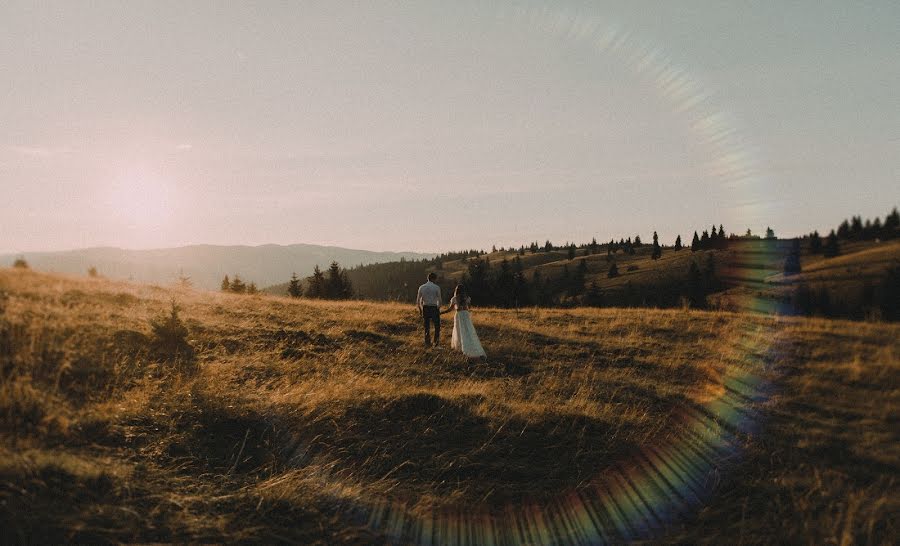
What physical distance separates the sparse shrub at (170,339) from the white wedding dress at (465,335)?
768 cm

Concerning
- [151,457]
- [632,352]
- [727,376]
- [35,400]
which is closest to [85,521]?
[151,457]

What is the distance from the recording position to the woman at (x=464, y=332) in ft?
49.5

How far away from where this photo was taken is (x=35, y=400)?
16.8ft

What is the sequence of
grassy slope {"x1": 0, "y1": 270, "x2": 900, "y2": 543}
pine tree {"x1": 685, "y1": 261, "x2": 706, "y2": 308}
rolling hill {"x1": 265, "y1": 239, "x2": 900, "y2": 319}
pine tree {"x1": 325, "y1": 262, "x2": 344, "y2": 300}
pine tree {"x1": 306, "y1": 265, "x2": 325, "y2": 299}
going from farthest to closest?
pine tree {"x1": 685, "y1": 261, "x2": 706, "y2": 308}
pine tree {"x1": 306, "y1": 265, "x2": 325, "y2": 299}
pine tree {"x1": 325, "y1": 262, "x2": 344, "y2": 300}
rolling hill {"x1": 265, "y1": 239, "x2": 900, "y2": 319}
grassy slope {"x1": 0, "y1": 270, "x2": 900, "y2": 543}

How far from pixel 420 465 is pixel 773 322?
1925cm

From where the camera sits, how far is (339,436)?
6844 millimetres

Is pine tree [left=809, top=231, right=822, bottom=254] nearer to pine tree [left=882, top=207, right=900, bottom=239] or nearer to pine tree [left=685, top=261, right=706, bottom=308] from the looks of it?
pine tree [left=685, top=261, right=706, bottom=308]

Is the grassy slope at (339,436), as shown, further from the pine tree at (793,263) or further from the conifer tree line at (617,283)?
the pine tree at (793,263)

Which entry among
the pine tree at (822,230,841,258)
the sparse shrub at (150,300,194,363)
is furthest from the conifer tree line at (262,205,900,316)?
the sparse shrub at (150,300,194,363)

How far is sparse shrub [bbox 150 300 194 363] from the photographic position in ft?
32.6

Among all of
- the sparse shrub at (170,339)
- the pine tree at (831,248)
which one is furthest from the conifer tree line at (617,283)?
the sparse shrub at (170,339)

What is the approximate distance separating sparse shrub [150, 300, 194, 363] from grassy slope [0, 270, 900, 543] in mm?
353

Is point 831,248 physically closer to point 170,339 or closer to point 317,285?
point 317,285

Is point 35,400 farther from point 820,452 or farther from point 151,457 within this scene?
point 820,452
